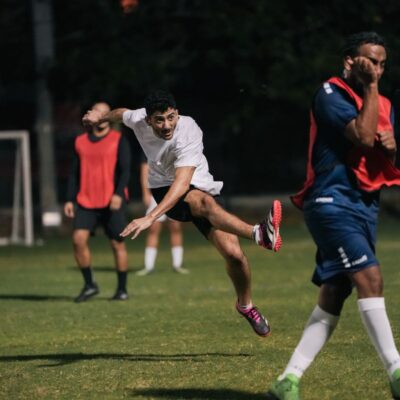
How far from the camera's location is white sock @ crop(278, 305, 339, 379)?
7.29 meters

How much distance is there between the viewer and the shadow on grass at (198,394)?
305 inches

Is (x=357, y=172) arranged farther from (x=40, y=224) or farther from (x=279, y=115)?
(x=279, y=115)

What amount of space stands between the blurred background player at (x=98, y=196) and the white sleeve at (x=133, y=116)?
4484 mm

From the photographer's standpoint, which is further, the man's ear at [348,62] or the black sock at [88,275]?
the black sock at [88,275]

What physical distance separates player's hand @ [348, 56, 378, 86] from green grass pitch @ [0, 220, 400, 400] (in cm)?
193

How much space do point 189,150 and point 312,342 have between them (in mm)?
2539

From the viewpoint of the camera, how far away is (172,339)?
416 inches

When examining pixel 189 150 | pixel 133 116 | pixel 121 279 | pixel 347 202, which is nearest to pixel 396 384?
pixel 347 202

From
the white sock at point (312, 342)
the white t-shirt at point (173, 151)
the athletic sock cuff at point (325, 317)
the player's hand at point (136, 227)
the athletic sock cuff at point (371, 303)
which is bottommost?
the white sock at point (312, 342)

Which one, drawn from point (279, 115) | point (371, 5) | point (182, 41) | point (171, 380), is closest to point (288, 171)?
point (279, 115)

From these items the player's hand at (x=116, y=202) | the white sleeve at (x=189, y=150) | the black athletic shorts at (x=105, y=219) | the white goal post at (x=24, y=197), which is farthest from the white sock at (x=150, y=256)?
the white sleeve at (x=189, y=150)

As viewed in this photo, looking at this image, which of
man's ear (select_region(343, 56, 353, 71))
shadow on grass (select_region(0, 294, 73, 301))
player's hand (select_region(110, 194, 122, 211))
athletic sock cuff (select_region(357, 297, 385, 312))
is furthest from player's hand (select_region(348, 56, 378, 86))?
shadow on grass (select_region(0, 294, 73, 301))

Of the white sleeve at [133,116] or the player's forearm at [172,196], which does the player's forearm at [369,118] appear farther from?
the white sleeve at [133,116]

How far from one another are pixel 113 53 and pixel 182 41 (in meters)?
3.02
